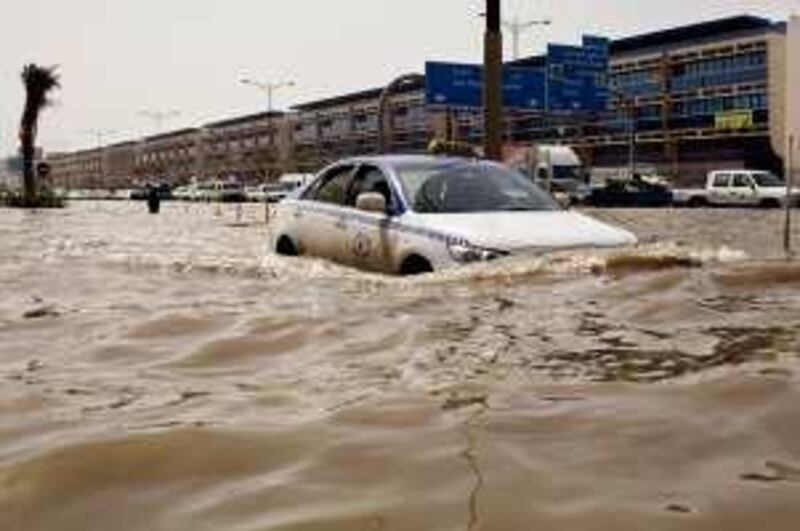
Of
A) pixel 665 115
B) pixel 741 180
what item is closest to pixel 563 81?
pixel 741 180

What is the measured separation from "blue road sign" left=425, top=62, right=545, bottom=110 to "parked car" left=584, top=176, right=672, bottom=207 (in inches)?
171

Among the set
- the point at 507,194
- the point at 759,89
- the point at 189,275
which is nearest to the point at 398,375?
the point at 507,194

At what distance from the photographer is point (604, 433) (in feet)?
10.7

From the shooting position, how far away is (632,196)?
42.2 meters

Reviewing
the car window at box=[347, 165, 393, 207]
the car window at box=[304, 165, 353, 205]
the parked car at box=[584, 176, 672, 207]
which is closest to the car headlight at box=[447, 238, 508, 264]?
the car window at box=[347, 165, 393, 207]

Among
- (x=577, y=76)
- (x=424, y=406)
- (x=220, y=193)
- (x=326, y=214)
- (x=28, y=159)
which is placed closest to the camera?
(x=424, y=406)

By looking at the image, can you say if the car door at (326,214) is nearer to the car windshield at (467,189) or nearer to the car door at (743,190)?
the car windshield at (467,189)

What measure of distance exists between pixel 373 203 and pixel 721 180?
106ft

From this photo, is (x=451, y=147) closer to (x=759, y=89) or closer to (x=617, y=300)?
(x=617, y=300)

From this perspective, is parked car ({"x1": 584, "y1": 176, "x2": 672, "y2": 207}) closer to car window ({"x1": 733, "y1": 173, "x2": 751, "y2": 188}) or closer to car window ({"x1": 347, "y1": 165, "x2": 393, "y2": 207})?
car window ({"x1": 733, "y1": 173, "x2": 751, "y2": 188})

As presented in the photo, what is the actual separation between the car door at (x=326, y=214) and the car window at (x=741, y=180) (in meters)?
29.7

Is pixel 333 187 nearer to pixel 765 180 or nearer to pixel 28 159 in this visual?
pixel 765 180

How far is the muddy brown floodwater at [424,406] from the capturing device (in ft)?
8.85

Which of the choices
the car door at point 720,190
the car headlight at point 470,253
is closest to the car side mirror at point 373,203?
the car headlight at point 470,253
